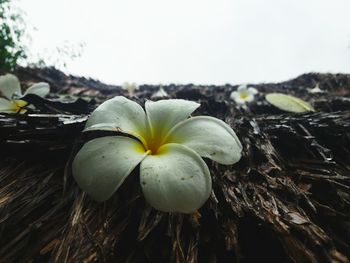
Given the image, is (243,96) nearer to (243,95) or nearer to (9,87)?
(243,95)

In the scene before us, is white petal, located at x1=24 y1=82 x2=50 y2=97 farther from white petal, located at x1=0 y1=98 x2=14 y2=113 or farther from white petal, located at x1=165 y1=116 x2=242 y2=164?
white petal, located at x1=165 y1=116 x2=242 y2=164

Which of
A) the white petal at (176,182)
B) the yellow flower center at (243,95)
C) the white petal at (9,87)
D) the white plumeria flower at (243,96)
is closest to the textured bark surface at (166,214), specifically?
the white petal at (176,182)

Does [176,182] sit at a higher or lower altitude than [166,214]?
higher

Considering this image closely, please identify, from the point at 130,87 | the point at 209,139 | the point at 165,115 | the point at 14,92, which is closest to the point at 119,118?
the point at 165,115

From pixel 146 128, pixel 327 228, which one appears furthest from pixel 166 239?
pixel 327 228

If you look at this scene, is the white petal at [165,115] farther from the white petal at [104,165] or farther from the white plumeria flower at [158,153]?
the white petal at [104,165]
